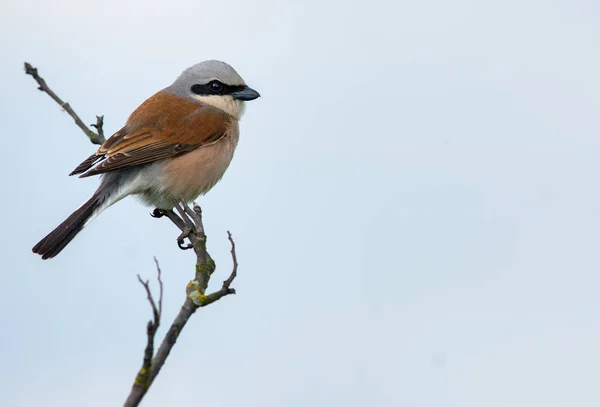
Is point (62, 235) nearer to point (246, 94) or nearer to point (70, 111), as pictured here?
point (70, 111)

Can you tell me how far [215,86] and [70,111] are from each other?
1.26 m

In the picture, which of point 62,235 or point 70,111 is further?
point 70,111

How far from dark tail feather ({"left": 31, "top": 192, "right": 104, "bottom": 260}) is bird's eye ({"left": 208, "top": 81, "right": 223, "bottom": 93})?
4.90 feet

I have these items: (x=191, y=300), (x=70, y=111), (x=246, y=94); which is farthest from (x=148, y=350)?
(x=246, y=94)

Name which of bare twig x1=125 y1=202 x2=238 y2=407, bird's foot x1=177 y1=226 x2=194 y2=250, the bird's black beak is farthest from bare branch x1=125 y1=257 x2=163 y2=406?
the bird's black beak

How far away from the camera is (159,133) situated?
18.3 feet

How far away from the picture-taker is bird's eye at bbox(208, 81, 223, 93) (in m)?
6.02

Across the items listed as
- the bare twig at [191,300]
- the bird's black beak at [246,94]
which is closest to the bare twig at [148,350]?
the bare twig at [191,300]

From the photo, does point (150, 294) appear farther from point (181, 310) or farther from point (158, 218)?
point (158, 218)

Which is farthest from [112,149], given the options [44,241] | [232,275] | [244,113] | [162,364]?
[162,364]

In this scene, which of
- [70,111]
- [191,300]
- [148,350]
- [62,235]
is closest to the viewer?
[148,350]

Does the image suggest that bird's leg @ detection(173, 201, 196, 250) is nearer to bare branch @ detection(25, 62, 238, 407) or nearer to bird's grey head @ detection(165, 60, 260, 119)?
bare branch @ detection(25, 62, 238, 407)

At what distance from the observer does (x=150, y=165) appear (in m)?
5.43

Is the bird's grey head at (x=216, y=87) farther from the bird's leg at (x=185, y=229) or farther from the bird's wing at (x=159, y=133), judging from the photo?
the bird's leg at (x=185, y=229)
